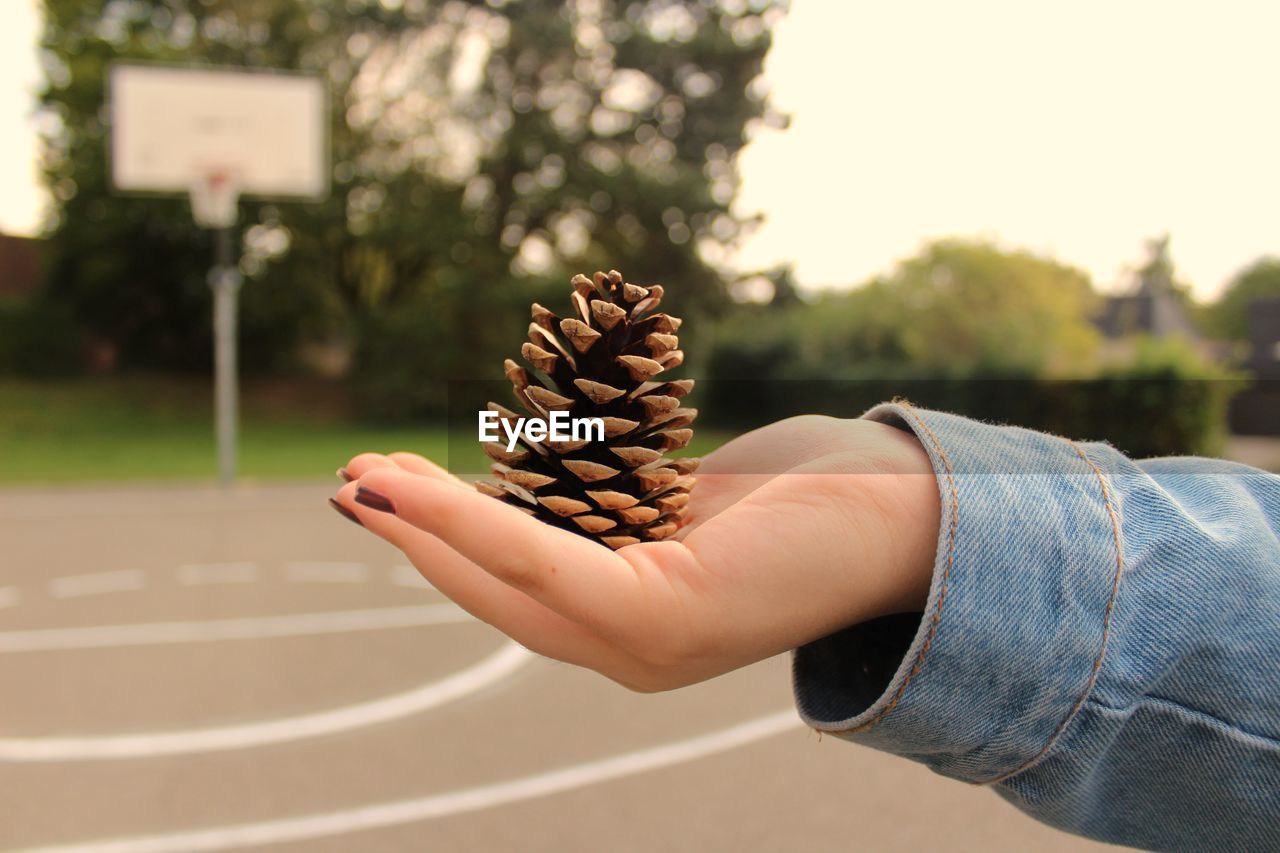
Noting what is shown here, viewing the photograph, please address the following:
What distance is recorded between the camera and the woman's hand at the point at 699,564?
0.72 m

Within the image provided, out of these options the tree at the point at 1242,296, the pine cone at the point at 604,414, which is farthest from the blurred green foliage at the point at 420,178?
the pine cone at the point at 604,414

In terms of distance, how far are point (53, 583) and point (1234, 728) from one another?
29.1 ft

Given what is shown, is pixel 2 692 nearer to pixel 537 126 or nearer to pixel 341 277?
pixel 537 126

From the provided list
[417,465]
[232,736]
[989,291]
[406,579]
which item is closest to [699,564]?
[417,465]

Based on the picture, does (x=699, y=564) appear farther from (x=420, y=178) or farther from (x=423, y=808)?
(x=420, y=178)

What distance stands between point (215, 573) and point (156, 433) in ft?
48.8

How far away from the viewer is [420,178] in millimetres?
25500

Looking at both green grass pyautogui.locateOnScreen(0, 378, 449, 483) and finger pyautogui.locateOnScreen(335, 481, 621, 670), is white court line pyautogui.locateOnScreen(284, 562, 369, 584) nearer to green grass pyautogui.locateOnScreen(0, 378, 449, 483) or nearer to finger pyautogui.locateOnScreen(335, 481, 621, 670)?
green grass pyautogui.locateOnScreen(0, 378, 449, 483)

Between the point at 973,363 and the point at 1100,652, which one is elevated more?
the point at 1100,652

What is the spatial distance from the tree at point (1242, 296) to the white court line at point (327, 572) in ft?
35.6

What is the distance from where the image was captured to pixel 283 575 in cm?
851

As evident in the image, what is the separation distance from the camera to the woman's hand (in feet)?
2.37

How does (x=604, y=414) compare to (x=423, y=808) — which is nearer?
(x=604, y=414)

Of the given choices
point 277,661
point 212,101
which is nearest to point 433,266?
point 212,101
